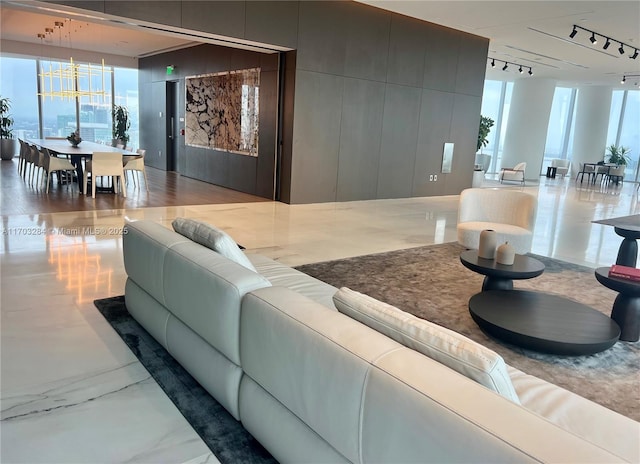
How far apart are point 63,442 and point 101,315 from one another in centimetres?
145

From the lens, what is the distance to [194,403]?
233 centimetres

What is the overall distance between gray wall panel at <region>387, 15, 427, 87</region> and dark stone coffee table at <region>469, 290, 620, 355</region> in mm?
7337

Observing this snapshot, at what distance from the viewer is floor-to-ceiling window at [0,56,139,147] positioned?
14305 mm

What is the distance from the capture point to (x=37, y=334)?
3.03 m

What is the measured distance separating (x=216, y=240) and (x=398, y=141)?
322 inches

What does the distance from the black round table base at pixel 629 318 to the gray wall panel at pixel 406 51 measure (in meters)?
7.31

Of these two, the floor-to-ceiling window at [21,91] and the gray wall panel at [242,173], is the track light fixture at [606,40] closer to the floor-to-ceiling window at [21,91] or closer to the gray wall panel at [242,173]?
the gray wall panel at [242,173]

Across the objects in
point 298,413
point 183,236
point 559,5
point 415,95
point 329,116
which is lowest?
point 298,413

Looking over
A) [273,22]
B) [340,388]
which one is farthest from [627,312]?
[273,22]

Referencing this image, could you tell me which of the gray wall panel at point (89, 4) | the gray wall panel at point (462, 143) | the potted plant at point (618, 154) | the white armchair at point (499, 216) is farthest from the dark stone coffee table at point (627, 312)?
the potted plant at point (618, 154)

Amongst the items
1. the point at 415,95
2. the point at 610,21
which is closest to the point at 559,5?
the point at 610,21

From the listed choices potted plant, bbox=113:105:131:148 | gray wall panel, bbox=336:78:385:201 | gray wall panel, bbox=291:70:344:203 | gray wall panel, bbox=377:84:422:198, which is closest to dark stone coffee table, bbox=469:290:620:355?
gray wall panel, bbox=291:70:344:203

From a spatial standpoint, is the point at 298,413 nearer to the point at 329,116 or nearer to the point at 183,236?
the point at 183,236

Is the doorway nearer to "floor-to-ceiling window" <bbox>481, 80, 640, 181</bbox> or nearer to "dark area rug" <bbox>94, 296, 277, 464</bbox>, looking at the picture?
"dark area rug" <bbox>94, 296, 277, 464</bbox>
